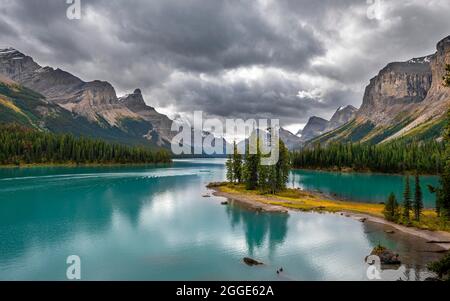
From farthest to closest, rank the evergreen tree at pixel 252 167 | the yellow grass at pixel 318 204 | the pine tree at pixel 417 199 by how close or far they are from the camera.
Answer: the evergreen tree at pixel 252 167
the pine tree at pixel 417 199
the yellow grass at pixel 318 204

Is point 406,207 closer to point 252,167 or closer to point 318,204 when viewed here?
point 318,204

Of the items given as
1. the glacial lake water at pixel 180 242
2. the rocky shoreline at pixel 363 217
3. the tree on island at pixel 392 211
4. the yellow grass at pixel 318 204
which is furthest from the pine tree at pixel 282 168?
the tree on island at pixel 392 211

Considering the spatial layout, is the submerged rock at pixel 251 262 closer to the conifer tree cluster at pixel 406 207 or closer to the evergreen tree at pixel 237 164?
Answer: the conifer tree cluster at pixel 406 207

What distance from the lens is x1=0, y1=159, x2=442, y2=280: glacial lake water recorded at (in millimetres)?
44375

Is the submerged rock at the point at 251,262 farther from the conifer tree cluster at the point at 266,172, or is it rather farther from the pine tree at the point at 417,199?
the conifer tree cluster at the point at 266,172

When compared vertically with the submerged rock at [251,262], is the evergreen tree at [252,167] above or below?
above

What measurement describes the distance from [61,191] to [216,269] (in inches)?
3855

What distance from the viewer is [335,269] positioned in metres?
45.9

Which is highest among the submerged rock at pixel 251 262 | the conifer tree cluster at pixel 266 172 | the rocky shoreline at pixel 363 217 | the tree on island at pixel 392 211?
the conifer tree cluster at pixel 266 172

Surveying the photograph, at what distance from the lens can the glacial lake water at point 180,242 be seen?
44.4 meters

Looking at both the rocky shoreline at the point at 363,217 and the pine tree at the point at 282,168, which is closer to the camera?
the rocky shoreline at the point at 363,217

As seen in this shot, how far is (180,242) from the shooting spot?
59781mm

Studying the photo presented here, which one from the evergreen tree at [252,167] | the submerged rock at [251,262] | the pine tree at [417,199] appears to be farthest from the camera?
the evergreen tree at [252,167]
